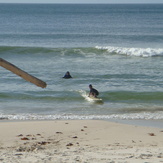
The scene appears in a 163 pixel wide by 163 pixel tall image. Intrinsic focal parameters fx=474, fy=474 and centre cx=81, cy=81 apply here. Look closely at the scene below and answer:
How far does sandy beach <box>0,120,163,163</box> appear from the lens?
820 centimetres

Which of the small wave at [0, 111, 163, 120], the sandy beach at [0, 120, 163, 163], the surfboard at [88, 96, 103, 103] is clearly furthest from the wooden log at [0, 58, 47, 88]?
the surfboard at [88, 96, 103, 103]

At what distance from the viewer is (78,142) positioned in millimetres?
10914

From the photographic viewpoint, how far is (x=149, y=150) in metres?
9.33

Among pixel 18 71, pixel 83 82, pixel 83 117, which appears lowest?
pixel 83 117

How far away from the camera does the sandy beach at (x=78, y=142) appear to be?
323 inches

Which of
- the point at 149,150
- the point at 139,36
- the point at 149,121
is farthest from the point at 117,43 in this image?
the point at 149,150

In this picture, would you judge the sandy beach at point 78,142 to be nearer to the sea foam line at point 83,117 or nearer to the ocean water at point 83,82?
the sea foam line at point 83,117

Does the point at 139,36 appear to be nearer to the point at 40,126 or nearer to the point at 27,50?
the point at 27,50

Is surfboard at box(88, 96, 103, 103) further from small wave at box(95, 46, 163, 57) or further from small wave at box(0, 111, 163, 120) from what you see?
small wave at box(95, 46, 163, 57)

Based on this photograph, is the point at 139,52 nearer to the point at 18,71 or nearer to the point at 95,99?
the point at 95,99

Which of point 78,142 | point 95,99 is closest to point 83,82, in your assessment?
point 95,99

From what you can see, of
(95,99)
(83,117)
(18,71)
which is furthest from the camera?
(95,99)

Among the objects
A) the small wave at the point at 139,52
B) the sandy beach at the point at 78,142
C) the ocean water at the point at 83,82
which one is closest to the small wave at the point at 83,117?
the ocean water at the point at 83,82

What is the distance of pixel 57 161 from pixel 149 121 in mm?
7105
